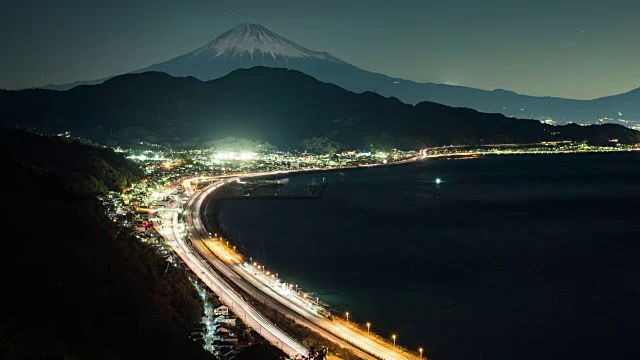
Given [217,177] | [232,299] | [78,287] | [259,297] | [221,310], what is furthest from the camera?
[217,177]

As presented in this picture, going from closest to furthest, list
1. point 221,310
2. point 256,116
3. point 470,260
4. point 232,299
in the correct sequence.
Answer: point 221,310 → point 232,299 → point 470,260 → point 256,116

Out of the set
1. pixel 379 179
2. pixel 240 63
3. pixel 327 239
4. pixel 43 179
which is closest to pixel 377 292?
pixel 327 239

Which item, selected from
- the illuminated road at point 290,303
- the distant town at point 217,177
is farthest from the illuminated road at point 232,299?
the illuminated road at point 290,303

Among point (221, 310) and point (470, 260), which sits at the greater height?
point (221, 310)

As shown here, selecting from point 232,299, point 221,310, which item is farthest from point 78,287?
point 232,299

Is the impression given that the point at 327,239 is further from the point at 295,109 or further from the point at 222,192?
the point at 295,109

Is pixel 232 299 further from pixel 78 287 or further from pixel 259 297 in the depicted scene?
pixel 78 287

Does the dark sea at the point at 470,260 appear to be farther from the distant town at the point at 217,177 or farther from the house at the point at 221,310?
the house at the point at 221,310

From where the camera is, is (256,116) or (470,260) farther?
(256,116)
